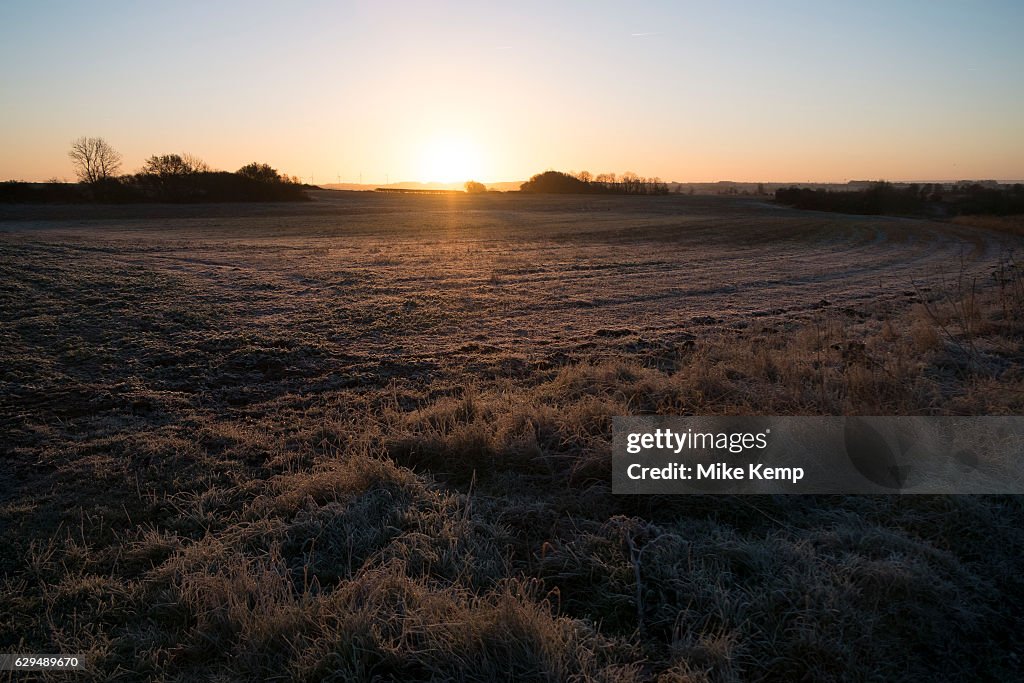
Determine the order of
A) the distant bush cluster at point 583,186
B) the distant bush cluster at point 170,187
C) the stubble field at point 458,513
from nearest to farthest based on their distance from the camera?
1. the stubble field at point 458,513
2. the distant bush cluster at point 170,187
3. the distant bush cluster at point 583,186

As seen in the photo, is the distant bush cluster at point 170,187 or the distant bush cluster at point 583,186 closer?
the distant bush cluster at point 170,187

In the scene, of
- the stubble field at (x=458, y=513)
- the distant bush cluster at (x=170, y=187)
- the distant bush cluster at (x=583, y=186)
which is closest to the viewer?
the stubble field at (x=458, y=513)

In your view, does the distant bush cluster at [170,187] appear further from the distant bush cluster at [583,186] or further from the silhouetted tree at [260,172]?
the distant bush cluster at [583,186]

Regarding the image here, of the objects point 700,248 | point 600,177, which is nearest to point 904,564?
point 700,248

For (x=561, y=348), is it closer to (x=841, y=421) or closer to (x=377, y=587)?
(x=841, y=421)

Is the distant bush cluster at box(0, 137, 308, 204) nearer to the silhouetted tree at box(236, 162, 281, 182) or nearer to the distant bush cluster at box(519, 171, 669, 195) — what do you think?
the silhouetted tree at box(236, 162, 281, 182)

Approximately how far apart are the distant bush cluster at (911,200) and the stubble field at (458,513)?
69308 mm

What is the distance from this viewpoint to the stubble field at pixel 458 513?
9.32ft

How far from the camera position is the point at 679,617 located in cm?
304

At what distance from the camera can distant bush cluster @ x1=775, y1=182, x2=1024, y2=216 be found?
6519 cm

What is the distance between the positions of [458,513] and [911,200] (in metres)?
85.6

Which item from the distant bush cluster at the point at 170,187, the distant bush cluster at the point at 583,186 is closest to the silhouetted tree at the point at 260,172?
the distant bush cluster at the point at 170,187

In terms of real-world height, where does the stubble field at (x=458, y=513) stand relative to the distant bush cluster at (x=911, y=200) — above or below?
below

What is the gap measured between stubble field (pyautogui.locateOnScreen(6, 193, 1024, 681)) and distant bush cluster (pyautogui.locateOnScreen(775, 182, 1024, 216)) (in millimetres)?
69308
